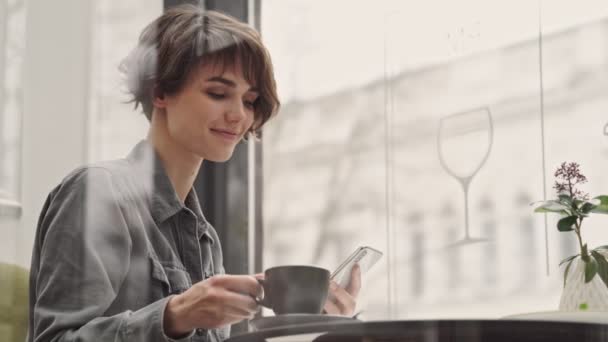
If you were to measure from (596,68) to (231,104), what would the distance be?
0.61 m

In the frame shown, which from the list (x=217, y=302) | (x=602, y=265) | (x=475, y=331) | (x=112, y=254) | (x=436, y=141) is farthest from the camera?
(x=436, y=141)

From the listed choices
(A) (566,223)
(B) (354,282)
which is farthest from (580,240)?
(B) (354,282)

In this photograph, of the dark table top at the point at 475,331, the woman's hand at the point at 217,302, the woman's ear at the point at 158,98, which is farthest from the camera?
the woman's ear at the point at 158,98

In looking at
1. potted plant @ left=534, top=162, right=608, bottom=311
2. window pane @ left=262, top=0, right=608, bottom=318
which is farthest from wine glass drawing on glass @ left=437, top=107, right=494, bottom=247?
potted plant @ left=534, top=162, right=608, bottom=311

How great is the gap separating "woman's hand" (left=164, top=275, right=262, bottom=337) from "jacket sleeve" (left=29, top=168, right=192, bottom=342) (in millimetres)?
29

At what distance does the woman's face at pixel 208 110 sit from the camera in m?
0.89

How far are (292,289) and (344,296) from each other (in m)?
0.14

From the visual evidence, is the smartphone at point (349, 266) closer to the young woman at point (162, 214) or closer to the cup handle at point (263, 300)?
the young woman at point (162, 214)

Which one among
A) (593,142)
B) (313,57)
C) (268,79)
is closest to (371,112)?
(313,57)

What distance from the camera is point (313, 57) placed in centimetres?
112

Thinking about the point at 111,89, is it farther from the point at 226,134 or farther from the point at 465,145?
the point at 465,145

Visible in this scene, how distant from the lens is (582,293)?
978 mm

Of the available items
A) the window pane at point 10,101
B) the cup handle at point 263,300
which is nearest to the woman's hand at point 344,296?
the cup handle at point 263,300

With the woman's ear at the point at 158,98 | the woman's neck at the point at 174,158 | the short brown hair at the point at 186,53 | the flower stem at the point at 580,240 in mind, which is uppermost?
the short brown hair at the point at 186,53
